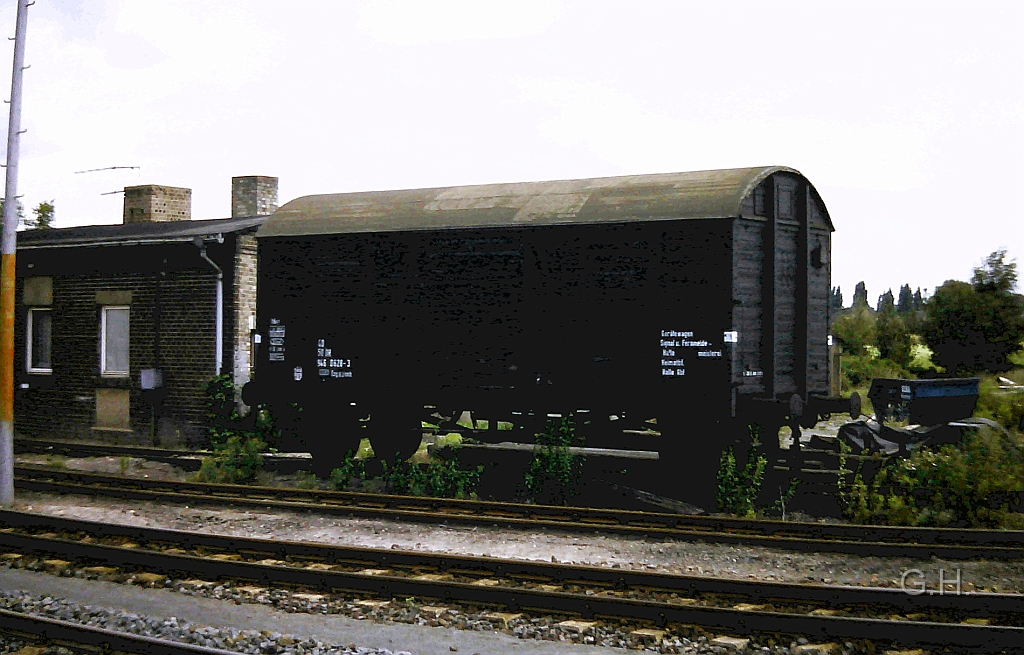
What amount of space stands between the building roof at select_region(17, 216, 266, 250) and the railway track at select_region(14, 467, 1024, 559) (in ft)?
19.5

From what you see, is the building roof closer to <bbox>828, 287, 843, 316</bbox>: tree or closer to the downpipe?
the downpipe

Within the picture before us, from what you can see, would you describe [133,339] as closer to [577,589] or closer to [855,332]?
[577,589]

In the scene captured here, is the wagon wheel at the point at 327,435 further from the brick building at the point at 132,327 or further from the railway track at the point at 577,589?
the railway track at the point at 577,589

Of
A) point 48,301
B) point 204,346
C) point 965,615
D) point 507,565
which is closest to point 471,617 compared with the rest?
point 507,565

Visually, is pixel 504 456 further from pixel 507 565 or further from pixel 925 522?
pixel 925 522

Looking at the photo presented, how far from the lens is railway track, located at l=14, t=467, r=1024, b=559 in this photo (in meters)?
9.02

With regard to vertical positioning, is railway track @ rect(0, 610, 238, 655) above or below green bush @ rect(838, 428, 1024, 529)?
below

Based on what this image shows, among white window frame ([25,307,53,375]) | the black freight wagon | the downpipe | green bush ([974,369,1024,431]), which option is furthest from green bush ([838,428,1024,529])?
white window frame ([25,307,53,375])

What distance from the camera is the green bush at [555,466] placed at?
11.9 meters

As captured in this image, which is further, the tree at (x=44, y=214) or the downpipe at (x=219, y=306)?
the tree at (x=44, y=214)

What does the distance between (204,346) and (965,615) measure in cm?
1464

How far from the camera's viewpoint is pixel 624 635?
21.9 ft

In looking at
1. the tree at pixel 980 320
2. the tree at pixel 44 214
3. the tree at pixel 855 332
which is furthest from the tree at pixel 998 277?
the tree at pixel 44 214

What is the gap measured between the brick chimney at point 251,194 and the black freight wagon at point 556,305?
8.26 meters
